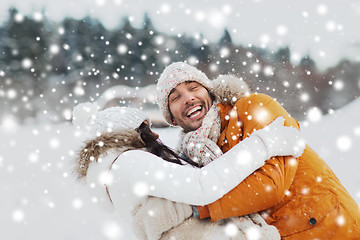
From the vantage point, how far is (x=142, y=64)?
32.4 feet

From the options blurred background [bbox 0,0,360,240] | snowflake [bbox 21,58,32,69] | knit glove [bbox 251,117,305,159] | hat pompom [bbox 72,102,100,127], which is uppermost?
snowflake [bbox 21,58,32,69]

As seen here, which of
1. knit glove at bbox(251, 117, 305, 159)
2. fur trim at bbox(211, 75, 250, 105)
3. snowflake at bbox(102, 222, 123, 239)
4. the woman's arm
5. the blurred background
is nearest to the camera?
the woman's arm

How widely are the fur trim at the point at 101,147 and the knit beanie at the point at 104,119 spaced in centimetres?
4

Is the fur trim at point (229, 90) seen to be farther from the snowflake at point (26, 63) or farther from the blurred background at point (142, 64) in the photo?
the snowflake at point (26, 63)

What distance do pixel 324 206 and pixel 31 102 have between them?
10.5 meters

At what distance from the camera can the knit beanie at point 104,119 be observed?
1566 mm

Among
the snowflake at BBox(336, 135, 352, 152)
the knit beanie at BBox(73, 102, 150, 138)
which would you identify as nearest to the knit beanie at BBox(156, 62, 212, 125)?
the knit beanie at BBox(73, 102, 150, 138)

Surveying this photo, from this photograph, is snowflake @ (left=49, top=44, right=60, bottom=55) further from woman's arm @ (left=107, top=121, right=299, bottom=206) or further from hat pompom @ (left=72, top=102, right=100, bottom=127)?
woman's arm @ (left=107, top=121, right=299, bottom=206)

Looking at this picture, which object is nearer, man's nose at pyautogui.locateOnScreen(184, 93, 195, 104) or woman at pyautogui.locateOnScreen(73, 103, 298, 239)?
woman at pyautogui.locateOnScreen(73, 103, 298, 239)

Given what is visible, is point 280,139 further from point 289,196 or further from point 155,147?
point 155,147

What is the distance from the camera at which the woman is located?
1.33 meters

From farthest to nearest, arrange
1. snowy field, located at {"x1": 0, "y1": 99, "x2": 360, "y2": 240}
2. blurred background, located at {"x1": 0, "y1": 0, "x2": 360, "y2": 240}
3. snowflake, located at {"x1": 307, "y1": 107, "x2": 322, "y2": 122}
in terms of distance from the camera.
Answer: snowflake, located at {"x1": 307, "y1": 107, "x2": 322, "y2": 122}, blurred background, located at {"x1": 0, "y1": 0, "x2": 360, "y2": 240}, snowy field, located at {"x1": 0, "y1": 99, "x2": 360, "y2": 240}

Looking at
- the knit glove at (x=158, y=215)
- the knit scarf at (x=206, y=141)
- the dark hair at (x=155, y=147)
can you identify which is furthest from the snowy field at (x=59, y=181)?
the knit scarf at (x=206, y=141)

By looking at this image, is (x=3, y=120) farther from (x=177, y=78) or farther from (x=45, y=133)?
(x=177, y=78)
